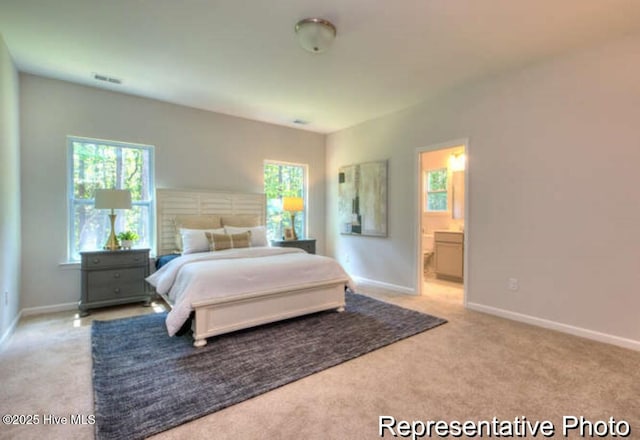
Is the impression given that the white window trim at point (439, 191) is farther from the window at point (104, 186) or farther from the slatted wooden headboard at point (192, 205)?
the window at point (104, 186)

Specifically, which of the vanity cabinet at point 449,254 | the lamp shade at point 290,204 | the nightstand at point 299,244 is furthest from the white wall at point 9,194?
the vanity cabinet at point 449,254

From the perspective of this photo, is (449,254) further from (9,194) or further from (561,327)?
(9,194)

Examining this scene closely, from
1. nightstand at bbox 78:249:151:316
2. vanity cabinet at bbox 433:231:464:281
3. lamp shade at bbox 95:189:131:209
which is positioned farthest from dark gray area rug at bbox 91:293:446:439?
vanity cabinet at bbox 433:231:464:281

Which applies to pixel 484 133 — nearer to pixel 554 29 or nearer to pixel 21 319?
pixel 554 29

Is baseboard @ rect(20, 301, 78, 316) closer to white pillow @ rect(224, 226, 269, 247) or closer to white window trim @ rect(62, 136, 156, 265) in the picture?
white window trim @ rect(62, 136, 156, 265)

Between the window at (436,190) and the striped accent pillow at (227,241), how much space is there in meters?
3.80

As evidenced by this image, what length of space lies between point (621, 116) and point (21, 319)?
6.31 metres

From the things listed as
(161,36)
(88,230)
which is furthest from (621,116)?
(88,230)

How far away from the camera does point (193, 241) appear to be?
396 centimetres

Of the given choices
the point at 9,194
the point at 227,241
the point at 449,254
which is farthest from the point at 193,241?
the point at 449,254

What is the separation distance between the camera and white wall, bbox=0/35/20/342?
2.87 metres

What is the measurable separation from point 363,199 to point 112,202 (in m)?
3.56

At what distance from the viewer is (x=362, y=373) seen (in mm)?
2324

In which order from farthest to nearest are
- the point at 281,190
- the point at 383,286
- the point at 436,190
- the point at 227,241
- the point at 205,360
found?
the point at 436,190 < the point at 281,190 < the point at 383,286 < the point at 227,241 < the point at 205,360
